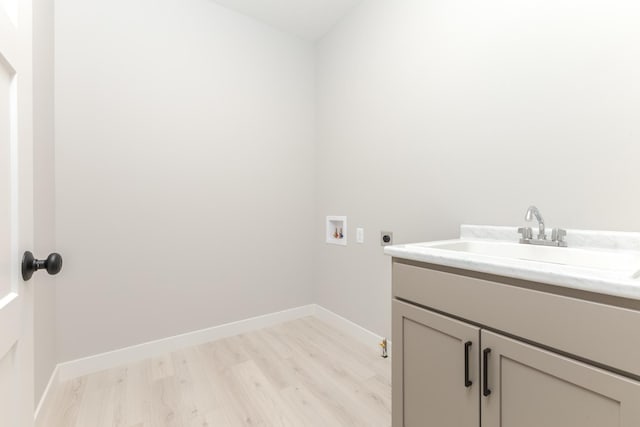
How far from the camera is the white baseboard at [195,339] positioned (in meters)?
1.79

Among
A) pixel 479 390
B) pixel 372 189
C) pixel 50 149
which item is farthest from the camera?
pixel 372 189

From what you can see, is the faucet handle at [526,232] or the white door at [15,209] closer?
the white door at [15,209]

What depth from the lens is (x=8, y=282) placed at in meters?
0.60

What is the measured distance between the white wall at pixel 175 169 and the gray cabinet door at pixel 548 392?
6.24 feet

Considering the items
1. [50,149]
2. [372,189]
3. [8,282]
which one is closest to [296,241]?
[372,189]

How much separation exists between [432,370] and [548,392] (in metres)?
0.36

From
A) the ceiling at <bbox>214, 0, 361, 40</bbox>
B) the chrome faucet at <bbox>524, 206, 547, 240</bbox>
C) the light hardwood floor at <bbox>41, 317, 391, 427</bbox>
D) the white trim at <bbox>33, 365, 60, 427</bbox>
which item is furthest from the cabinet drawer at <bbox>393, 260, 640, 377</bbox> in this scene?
the ceiling at <bbox>214, 0, 361, 40</bbox>

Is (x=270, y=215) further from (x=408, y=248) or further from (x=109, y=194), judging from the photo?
(x=408, y=248)

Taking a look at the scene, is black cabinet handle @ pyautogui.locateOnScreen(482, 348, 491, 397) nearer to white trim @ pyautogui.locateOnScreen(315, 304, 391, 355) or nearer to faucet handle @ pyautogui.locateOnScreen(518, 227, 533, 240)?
faucet handle @ pyautogui.locateOnScreen(518, 227, 533, 240)

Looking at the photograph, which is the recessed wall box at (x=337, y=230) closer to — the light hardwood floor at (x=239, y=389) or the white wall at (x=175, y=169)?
the white wall at (x=175, y=169)

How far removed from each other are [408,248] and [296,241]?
1.60 m

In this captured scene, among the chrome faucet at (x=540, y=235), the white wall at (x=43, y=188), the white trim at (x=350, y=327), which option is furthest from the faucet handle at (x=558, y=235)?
the white wall at (x=43, y=188)

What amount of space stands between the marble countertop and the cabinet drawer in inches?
1.8

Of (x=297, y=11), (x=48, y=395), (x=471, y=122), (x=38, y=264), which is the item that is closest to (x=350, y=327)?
(x=471, y=122)
